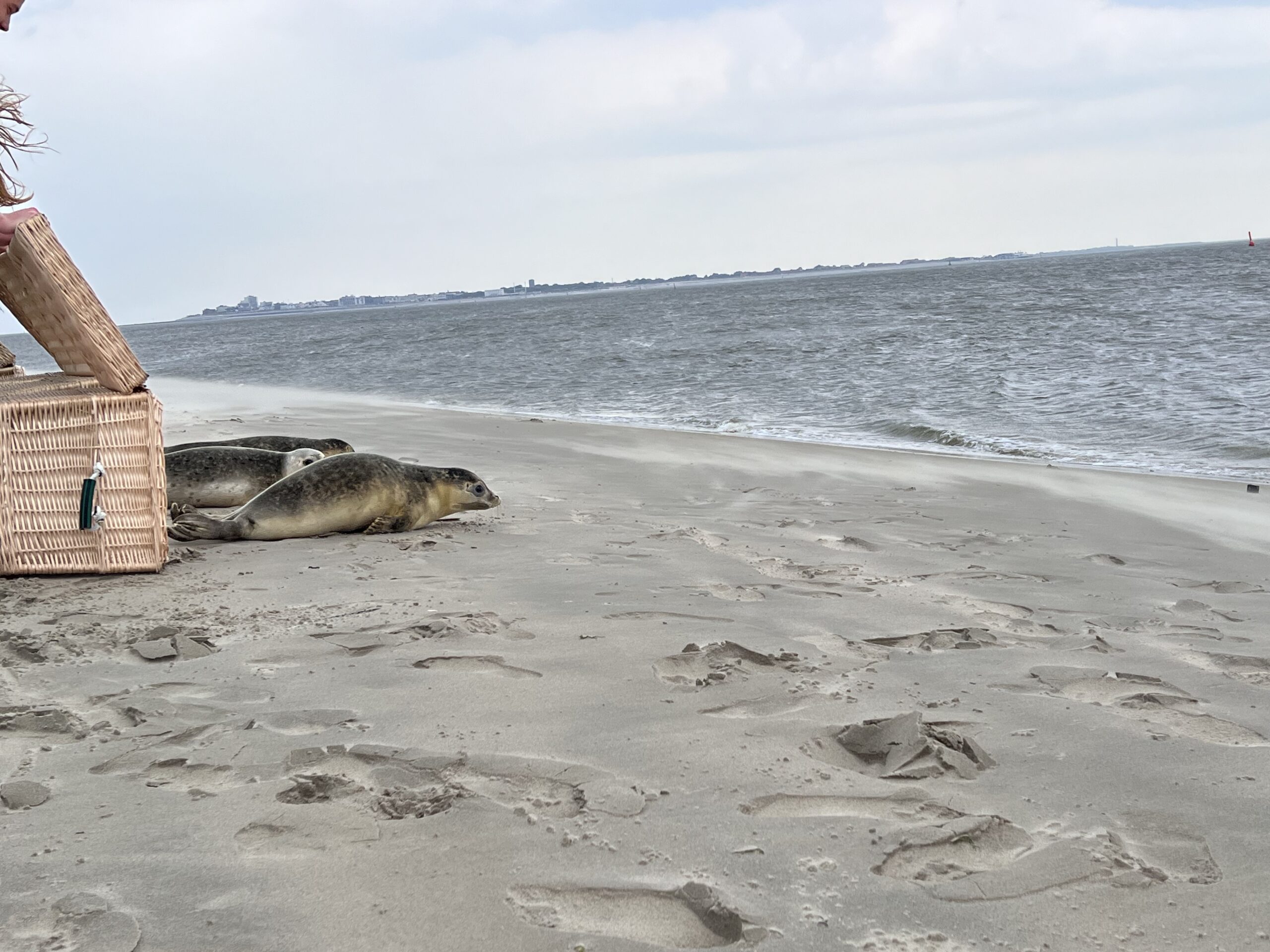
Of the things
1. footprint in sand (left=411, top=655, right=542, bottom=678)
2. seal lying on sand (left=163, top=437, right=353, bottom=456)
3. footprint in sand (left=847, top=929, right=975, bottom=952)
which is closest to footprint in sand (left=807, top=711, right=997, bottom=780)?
footprint in sand (left=847, top=929, right=975, bottom=952)

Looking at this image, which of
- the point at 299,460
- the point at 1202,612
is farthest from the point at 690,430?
the point at 1202,612

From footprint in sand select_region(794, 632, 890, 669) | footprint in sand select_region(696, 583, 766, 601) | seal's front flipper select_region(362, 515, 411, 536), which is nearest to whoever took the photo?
footprint in sand select_region(794, 632, 890, 669)

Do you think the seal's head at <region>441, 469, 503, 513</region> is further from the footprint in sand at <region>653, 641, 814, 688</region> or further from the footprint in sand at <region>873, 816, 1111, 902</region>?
the footprint in sand at <region>873, 816, 1111, 902</region>

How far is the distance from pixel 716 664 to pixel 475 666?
67cm

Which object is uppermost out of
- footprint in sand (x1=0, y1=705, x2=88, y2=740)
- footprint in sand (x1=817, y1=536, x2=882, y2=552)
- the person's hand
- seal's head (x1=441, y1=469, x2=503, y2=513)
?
the person's hand

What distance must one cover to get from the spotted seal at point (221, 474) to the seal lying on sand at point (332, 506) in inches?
15.1

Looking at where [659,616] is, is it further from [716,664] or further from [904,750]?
[904,750]

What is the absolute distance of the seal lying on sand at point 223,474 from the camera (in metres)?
5.57

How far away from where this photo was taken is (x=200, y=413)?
13242 mm

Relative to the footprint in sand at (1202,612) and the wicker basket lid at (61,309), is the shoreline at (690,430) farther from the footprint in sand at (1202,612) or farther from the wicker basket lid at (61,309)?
the wicker basket lid at (61,309)

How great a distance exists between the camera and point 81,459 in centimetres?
395

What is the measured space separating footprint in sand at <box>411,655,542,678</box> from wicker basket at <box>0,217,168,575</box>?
5.74 feet

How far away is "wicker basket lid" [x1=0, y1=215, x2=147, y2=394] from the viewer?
3.59m

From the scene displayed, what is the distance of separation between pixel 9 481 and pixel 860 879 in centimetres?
349
